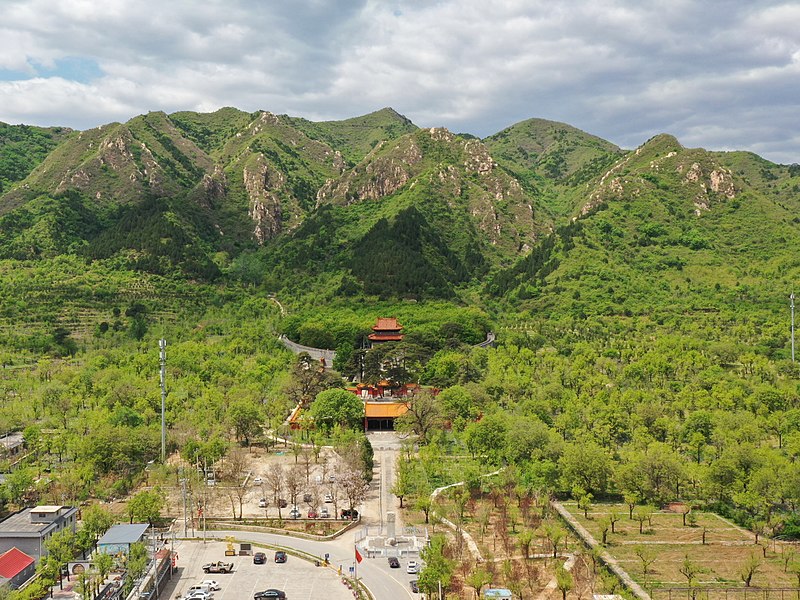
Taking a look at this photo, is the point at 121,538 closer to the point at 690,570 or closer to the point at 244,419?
the point at 244,419

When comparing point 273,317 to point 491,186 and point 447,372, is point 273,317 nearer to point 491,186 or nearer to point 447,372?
point 447,372

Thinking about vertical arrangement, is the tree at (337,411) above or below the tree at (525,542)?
above

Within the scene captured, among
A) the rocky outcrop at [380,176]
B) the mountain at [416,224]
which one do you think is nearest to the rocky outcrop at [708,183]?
the mountain at [416,224]

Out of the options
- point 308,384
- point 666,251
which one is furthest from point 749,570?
point 666,251

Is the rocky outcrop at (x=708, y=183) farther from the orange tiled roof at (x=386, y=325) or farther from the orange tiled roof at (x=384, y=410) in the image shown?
the orange tiled roof at (x=384, y=410)

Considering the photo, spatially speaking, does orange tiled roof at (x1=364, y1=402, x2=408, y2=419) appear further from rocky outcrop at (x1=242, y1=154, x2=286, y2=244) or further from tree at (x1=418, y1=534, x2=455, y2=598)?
rocky outcrop at (x1=242, y1=154, x2=286, y2=244)

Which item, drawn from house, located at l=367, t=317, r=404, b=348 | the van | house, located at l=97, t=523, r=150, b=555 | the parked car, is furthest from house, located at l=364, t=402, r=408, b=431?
the van
